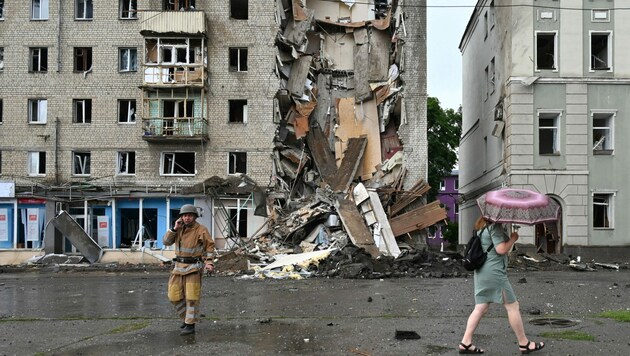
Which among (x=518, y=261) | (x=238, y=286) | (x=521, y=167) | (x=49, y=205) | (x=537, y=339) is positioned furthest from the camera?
(x=49, y=205)

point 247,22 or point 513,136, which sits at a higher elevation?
point 247,22

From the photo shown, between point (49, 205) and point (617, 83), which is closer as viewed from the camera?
point (617, 83)

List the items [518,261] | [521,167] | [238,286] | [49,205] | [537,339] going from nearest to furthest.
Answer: [537,339], [238,286], [518,261], [521,167], [49,205]

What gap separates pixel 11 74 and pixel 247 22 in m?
13.0

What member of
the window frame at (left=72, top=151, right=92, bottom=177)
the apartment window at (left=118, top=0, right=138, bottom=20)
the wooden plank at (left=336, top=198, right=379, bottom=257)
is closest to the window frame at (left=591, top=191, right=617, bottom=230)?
the wooden plank at (left=336, top=198, right=379, bottom=257)

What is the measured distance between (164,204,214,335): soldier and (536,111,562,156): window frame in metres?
23.7

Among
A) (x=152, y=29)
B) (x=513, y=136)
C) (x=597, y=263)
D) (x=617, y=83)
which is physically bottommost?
(x=597, y=263)

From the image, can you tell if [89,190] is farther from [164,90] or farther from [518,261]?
[518,261]

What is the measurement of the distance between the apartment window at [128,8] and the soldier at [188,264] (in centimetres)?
2802

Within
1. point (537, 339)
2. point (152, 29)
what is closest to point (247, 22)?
point (152, 29)

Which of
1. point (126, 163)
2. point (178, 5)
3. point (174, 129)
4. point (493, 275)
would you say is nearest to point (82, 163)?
point (126, 163)

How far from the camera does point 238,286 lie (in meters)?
17.4

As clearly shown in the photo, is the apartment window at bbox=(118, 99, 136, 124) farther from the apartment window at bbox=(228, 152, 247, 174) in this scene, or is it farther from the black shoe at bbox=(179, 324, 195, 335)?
the black shoe at bbox=(179, 324, 195, 335)

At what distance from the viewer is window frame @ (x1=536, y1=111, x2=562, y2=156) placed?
29328 mm
